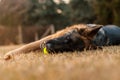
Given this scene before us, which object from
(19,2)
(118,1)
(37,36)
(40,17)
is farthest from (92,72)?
(19,2)

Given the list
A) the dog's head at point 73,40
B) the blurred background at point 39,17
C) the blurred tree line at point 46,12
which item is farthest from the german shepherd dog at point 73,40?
the blurred tree line at point 46,12

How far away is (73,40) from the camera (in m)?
5.93

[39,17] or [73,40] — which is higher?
[39,17]

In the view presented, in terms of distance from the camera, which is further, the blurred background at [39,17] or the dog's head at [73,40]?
the blurred background at [39,17]

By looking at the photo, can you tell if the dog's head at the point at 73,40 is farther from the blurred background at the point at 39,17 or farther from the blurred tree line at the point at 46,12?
the blurred tree line at the point at 46,12

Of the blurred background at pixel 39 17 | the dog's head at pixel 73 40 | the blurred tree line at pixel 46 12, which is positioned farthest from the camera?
the blurred tree line at pixel 46 12

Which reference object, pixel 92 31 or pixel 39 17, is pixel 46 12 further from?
pixel 92 31

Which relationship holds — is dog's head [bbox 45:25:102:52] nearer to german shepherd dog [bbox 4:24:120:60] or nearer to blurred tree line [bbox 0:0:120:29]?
german shepherd dog [bbox 4:24:120:60]

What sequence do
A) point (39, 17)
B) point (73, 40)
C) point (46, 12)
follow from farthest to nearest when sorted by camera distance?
point (46, 12)
point (39, 17)
point (73, 40)

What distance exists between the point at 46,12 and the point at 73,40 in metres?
22.4

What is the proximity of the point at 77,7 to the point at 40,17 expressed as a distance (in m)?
3.30

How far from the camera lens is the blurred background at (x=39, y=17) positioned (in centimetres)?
2450

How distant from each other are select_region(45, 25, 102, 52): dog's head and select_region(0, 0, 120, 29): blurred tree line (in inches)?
675

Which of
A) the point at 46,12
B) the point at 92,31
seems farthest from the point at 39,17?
the point at 92,31
